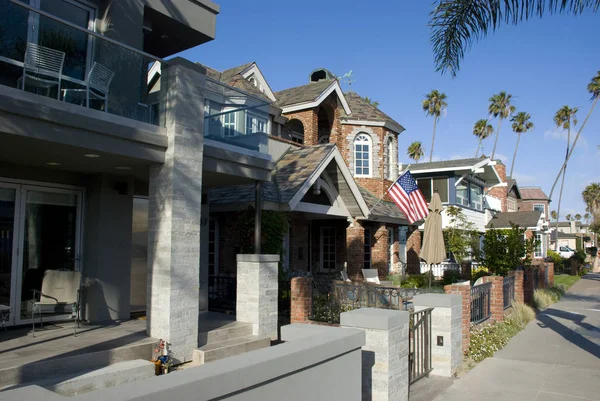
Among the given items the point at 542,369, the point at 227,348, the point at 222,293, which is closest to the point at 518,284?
the point at 542,369

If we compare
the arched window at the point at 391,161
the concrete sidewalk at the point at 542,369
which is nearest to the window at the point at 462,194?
the arched window at the point at 391,161

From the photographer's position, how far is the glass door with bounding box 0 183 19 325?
332 inches

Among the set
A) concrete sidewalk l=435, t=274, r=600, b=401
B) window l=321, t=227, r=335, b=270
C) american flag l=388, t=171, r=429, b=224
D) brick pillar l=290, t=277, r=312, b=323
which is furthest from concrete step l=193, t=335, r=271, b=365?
window l=321, t=227, r=335, b=270

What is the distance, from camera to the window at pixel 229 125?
31.4 ft

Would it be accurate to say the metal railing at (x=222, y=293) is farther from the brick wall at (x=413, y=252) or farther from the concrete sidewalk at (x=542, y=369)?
the brick wall at (x=413, y=252)

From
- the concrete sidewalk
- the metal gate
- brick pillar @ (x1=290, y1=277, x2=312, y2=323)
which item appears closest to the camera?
the concrete sidewalk

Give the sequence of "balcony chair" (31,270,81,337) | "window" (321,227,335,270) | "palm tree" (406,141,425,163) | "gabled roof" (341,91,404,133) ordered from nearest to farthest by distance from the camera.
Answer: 1. "balcony chair" (31,270,81,337)
2. "window" (321,227,335,270)
3. "gabled roof" (341,91,404,133)
4. "palm tree" (406,141,425,163)

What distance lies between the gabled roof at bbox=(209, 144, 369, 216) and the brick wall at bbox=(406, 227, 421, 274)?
6763 mm

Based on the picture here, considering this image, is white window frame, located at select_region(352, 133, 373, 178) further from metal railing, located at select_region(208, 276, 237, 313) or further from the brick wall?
metal railing, located at select_region(208, 276, 237, 313)

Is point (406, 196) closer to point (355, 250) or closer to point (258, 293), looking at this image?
point (355, 250)

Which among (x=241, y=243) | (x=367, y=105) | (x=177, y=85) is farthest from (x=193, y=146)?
(x=367, y=105)

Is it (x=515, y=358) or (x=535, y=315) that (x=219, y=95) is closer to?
(x=515, y=358)

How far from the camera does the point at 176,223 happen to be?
26.1 feet

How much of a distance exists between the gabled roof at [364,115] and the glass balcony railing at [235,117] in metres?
11.5
